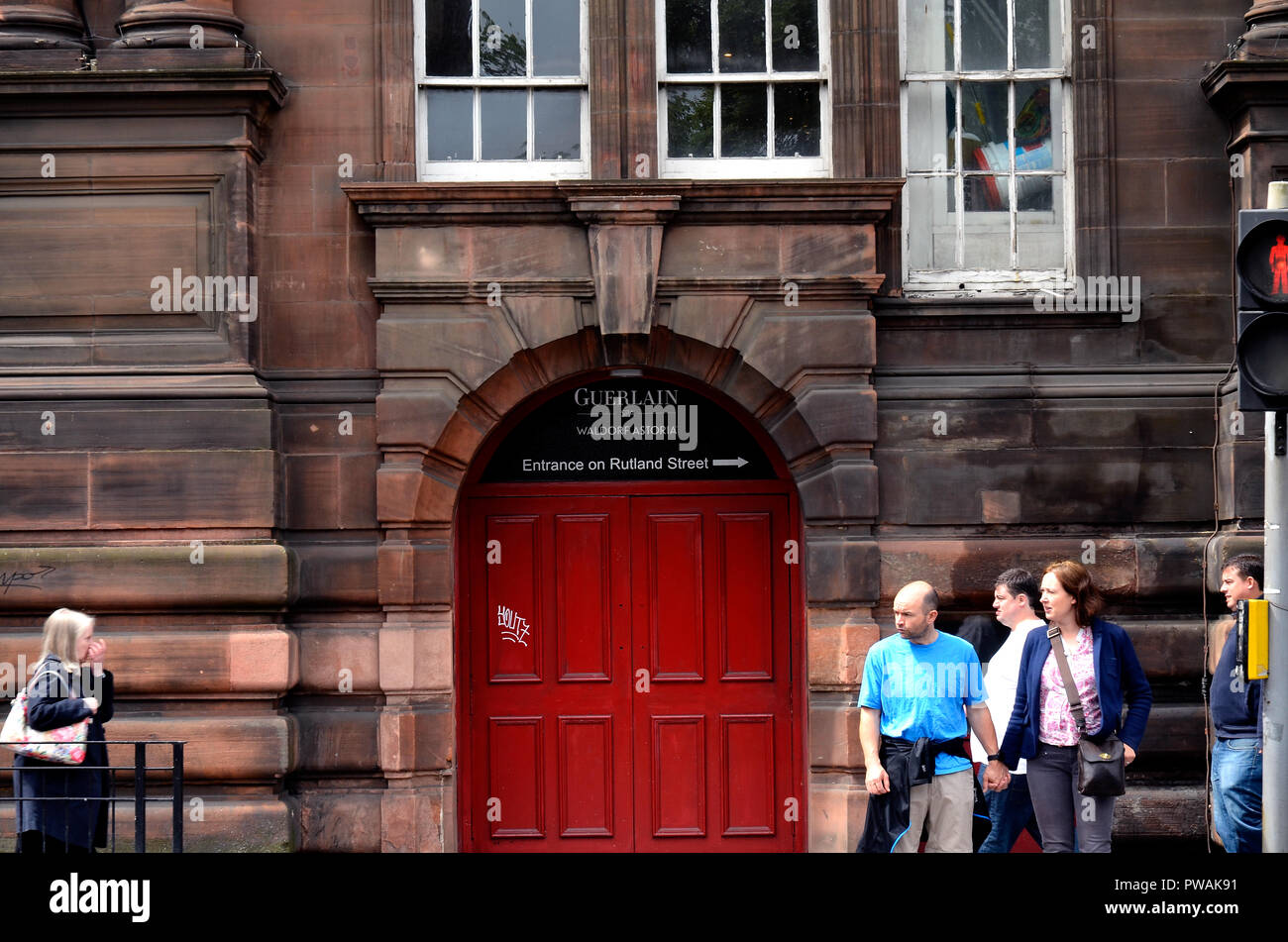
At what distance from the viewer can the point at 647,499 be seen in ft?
35.2

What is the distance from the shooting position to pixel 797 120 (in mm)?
10531

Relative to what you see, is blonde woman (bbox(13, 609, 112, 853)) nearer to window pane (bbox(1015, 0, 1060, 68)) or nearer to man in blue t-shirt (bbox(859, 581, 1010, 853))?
man in blue t-shirt (bbox(859, 581, 1010, 853))

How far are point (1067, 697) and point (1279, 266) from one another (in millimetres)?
2450

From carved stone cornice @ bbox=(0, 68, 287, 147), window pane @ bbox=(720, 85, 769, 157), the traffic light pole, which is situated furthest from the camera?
window pane @ bbox=(720, 85, 769, 157)

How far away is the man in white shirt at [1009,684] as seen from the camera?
880 centimetres

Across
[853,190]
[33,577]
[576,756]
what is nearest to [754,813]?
[576,756]

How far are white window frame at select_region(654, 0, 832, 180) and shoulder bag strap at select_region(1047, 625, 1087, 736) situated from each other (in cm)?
391

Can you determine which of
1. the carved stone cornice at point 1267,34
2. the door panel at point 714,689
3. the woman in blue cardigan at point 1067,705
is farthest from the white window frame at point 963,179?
the woman in blue cardigan at point 1067,705

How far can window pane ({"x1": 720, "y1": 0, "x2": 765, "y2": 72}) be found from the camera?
34.5 ft

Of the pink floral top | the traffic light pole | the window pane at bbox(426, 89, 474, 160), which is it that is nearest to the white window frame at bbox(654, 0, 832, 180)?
the window pane at bbox(426, 89, 474, 160)

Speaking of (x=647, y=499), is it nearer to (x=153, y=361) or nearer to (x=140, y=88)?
(x=153, y=361)

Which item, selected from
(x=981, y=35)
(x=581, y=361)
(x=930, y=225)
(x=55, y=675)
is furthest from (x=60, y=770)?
(x=981, y=35)

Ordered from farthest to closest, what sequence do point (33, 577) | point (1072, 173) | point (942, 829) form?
1. point (1072, 173)
2. point (33, 577)
3. point (942, 829)

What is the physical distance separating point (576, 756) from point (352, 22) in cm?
527
